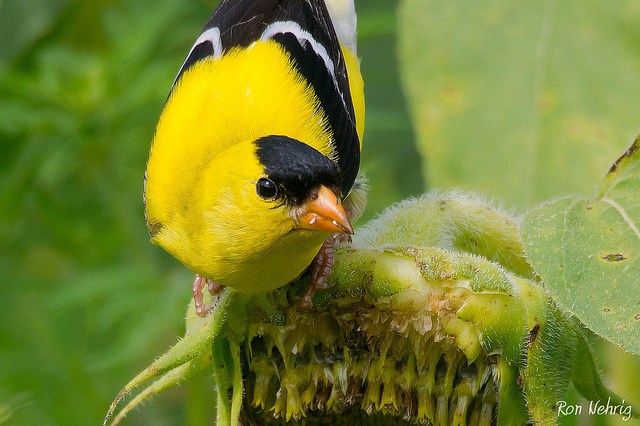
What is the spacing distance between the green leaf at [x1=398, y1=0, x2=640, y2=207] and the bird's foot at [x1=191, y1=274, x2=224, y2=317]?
0.54m

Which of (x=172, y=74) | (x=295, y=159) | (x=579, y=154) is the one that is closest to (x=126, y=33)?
(x=172, y=74)

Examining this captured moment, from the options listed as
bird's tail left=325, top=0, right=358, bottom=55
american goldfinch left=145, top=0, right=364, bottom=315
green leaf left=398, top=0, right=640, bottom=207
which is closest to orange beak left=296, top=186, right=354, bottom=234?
american goldfinch left=145, top=0, right=364, bottom=315

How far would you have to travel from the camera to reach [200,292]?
1460 mm

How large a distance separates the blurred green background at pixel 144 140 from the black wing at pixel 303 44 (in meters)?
0.17

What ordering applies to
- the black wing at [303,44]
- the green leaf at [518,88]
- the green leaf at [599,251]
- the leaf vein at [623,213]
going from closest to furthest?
the green leaf at [599,251], the leaf vein at [623,213], the green leaf at [518,88], the black wing at [303,44]

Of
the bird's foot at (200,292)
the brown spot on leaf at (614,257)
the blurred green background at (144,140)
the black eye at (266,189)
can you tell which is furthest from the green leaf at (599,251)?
the bird's foot at (200,292)

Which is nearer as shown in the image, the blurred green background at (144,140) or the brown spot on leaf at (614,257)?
the brown spot on leaf at (614,257)

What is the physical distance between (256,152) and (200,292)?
298 millimetres

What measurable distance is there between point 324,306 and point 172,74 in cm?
141

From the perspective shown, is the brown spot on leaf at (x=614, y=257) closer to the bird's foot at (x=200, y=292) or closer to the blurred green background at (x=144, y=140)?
the blurred green background at (x=144, y=140)

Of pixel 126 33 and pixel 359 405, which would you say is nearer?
pixel 359 405

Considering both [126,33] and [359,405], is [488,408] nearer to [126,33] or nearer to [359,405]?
[359,405]

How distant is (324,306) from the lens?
1.36m

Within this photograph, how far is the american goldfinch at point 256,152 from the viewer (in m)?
1.37
